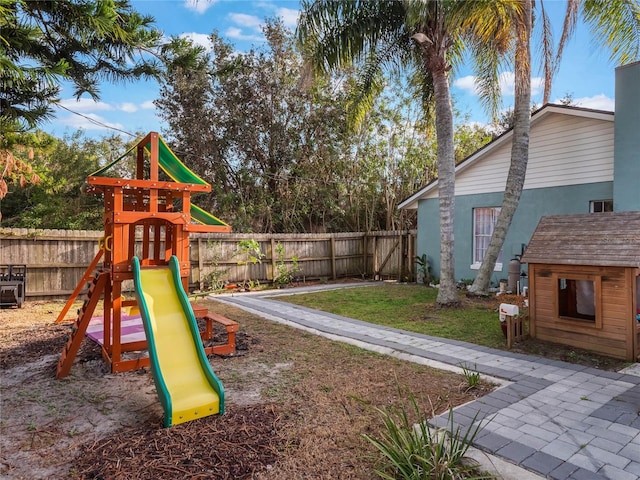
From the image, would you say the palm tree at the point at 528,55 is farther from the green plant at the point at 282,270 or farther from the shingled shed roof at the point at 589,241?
the green plant at the point at 282,270

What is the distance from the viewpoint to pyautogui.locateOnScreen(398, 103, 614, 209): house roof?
334 inches

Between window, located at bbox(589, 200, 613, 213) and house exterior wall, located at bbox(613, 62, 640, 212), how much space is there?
3.25 ft

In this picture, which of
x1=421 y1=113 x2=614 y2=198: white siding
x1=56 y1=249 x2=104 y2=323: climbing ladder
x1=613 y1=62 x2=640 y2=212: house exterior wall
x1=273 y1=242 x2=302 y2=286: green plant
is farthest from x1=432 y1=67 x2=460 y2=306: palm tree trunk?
x1=56 y1=249 x2=104 y2=323: climbing ladder

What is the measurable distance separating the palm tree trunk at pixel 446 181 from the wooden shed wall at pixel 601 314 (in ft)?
8.72

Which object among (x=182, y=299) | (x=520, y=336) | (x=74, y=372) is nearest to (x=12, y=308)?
(x=74, y=372)

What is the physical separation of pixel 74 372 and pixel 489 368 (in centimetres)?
→ 477

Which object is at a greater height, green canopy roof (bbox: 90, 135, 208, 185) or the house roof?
the house roof

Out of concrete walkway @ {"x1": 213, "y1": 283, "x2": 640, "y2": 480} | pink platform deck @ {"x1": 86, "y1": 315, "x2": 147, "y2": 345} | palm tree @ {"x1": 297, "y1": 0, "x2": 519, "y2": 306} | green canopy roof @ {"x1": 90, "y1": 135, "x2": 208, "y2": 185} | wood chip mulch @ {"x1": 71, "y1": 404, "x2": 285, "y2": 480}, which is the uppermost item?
palm tree @ {"x1": 297, "y1": 0, "x2": 519, "y2": 306}

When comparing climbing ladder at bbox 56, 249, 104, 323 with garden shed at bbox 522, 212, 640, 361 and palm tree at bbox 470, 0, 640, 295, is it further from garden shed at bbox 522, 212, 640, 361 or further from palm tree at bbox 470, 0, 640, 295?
palm tree at bbox 470, 0, 640, 295

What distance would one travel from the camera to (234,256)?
38.4 ft

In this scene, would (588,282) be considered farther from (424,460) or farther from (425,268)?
(425,268)

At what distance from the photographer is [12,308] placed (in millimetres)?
8062

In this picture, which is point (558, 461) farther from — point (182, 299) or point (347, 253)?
point (347, 253)

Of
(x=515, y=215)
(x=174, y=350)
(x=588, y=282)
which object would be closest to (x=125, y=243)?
(x=174, y=350)
